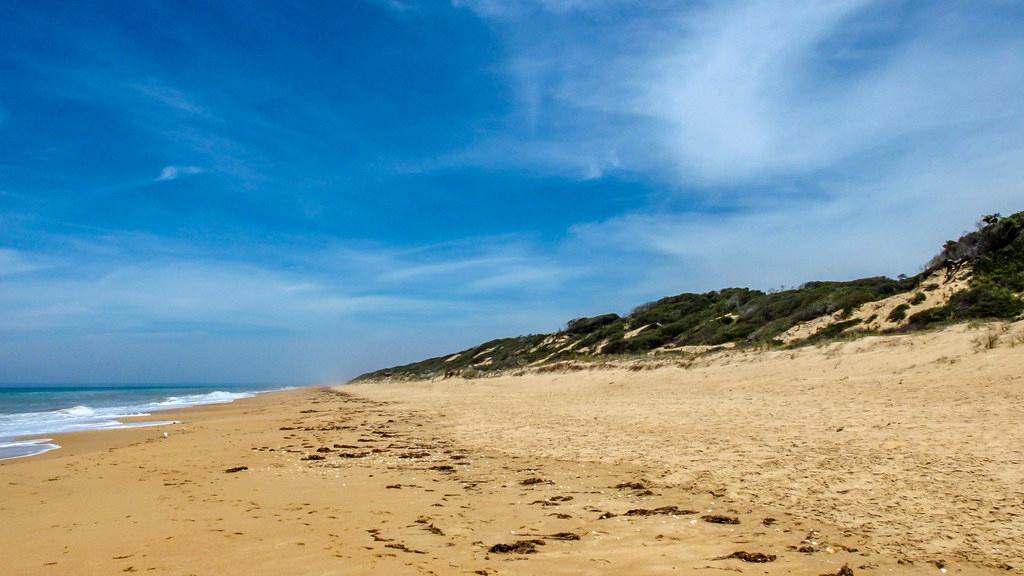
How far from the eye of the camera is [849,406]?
11.5 m

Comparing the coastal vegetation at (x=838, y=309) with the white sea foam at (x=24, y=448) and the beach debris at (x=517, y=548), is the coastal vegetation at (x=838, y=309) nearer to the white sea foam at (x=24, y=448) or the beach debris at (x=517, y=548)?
the beach debris at (x=517, y=548)

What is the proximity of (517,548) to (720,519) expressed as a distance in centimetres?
216

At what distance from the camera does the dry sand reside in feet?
15.8

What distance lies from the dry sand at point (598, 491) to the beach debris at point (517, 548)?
0.17ft

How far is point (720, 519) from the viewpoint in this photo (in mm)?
5750

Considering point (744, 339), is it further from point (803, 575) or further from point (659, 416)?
point (803, 575)

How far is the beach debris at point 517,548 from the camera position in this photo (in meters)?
5.06

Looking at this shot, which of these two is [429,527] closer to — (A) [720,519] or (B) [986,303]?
(A) [720,519]

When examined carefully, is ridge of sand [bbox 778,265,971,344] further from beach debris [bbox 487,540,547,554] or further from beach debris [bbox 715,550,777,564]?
beach debris [bbox 487,540,547,554]

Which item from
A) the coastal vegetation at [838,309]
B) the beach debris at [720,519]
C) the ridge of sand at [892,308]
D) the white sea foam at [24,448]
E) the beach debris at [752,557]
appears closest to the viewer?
the beach debris at [752,557]

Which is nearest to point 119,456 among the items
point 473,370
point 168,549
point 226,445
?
point 226,445

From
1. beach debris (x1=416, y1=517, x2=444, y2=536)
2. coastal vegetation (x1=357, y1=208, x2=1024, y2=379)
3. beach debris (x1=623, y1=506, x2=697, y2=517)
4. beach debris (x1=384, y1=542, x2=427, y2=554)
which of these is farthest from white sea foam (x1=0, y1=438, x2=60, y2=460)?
coastal vegetation (x1=357, y1=208, x2=1024, y2=379)

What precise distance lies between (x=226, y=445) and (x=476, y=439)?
19.5ft

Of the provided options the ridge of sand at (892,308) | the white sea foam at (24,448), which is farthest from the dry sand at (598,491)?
the ridge of sand at (892,308)
